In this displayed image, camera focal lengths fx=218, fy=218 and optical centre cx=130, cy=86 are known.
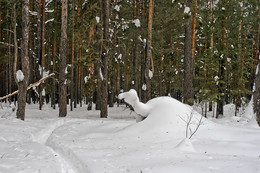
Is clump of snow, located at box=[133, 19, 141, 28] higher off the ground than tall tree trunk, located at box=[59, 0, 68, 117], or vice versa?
clump of snow, located at box=[133, 19, 141, 28]

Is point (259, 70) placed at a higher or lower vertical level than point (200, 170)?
higher

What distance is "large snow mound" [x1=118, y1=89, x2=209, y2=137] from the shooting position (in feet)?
22.2

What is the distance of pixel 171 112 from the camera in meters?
7.37

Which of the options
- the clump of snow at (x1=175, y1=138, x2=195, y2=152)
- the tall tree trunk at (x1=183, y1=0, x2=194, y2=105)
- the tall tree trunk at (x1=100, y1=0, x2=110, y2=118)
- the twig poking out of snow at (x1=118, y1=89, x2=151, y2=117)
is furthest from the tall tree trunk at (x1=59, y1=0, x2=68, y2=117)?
the clump of snow at (x1=175, y1=138, x2=195, y2=152)

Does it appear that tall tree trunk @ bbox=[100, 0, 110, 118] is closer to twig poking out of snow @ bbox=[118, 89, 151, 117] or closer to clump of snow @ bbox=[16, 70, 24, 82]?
twig poking out of snow @ bbox=[118, 89, 151, 117]

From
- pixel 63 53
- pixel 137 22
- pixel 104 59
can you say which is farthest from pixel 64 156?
pixel 137 22

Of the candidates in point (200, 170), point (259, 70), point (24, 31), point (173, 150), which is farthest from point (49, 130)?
point (259, 70)

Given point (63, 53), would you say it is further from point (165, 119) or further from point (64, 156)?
point (64, 156)

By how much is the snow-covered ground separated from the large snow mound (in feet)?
0.10

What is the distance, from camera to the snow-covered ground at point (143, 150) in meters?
4.13

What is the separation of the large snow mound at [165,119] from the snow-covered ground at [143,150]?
1.2 inches

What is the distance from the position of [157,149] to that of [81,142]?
254 cm

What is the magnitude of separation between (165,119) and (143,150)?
6.48ft

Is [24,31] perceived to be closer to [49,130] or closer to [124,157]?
[49,130]
